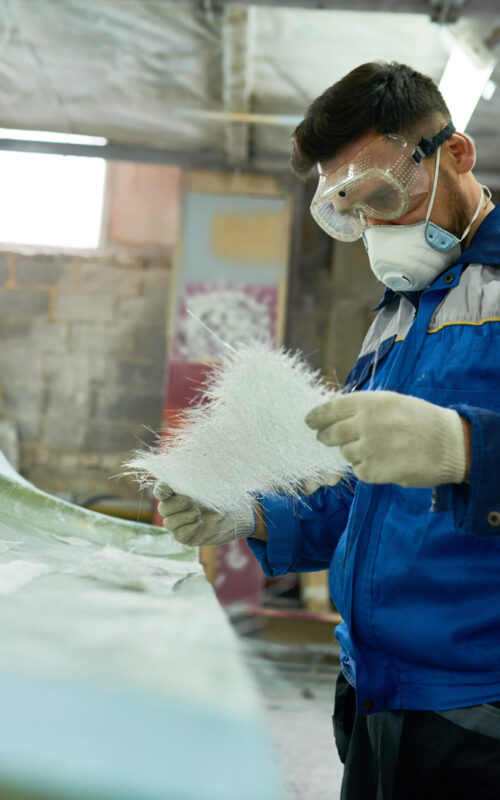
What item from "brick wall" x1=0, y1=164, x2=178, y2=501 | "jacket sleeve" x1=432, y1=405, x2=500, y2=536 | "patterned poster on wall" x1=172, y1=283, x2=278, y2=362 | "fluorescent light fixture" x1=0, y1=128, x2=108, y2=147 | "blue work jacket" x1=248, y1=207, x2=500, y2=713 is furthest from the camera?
"brick wall" x1=0, y1=164, x2=178, y2=501

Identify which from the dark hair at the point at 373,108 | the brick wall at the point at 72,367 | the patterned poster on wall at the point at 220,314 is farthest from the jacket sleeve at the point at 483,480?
the brick wall at the point at 72,367

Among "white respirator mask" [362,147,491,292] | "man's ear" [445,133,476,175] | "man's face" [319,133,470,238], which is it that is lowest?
"white respirator mask" [362,147,491,292]

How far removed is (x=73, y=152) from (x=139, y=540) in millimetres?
3596

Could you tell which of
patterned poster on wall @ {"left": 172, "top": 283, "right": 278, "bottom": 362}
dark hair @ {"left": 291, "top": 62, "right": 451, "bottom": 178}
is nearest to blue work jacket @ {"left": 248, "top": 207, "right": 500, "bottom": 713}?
dark hair @ {"left": 291, "top": 62, "right": 451, "bottom": 178}

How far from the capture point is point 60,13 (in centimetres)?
318

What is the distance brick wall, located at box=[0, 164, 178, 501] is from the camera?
5.21 m

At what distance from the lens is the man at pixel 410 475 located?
0.88 meters

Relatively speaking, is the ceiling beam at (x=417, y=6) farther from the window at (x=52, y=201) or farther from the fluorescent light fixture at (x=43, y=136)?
the window at (x=52, y=201)

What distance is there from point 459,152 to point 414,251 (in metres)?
0.21

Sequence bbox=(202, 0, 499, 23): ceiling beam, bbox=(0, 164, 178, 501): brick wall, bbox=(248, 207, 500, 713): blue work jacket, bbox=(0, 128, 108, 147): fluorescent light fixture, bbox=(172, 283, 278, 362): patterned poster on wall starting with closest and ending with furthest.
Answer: bbox=(248, 207, 500, 713): blue work jacket
bbox=(202, 0, 499, 23): ceiling beam
bbox=(0, 128, 108, 147): fluorescent light fixture
bbox=(172, 283, 278, 362): patterned poster on wall
bbox=(0, 164, 178, 501): brick wall

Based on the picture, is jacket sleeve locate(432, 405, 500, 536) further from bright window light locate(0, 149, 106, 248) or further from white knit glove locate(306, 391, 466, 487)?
bright window light locate(0, 149, 106, 248)

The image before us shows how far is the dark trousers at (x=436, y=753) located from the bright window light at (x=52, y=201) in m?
4.84

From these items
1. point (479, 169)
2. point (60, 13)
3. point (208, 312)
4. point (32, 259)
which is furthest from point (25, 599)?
point (32, 259)

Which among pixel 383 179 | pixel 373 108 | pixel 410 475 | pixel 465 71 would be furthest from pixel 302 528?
pixel 465 71
